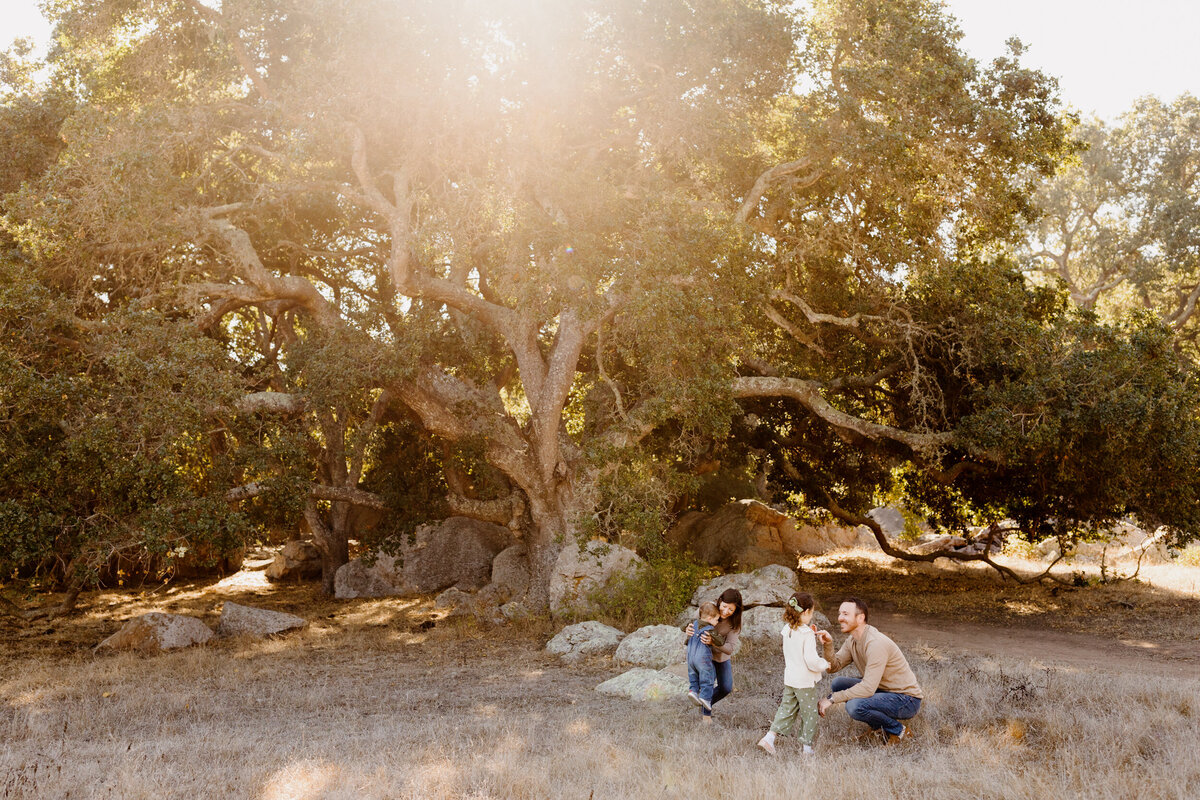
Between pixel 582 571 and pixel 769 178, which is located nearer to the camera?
pixel 582 571

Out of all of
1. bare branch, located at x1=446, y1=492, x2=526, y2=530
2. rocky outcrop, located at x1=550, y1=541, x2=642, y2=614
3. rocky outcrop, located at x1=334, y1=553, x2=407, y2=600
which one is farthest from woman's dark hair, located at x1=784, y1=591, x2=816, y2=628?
rocky outcrop, located at x1=334, y1=553, x2=407, y2=600

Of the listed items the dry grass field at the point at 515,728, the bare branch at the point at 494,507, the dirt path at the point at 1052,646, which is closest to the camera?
the dry grass field at the point at 515,728

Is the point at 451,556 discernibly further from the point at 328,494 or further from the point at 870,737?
the point at 870,737

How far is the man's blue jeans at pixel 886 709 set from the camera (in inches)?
259

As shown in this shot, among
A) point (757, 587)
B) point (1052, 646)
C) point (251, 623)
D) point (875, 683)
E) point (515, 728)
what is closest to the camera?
point (875, 683)

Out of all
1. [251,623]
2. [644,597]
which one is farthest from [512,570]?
[251,623]

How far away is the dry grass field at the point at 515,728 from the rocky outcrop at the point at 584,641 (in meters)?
0.40

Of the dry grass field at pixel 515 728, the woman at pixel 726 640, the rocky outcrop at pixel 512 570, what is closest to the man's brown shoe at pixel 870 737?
the dry grass field at pixel 515 728

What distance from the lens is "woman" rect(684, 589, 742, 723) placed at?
7734 mm

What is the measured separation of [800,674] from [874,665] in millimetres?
569

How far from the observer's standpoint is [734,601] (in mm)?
7746

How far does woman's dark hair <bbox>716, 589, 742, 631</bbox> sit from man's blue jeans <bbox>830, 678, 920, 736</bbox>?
137 centimetres

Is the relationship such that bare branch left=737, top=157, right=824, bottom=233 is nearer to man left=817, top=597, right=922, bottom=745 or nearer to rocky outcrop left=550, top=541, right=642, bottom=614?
rocky outcrop left=550, top=541, right=642, bottom=614

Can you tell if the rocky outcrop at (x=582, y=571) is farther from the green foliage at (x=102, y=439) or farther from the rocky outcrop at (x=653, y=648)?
the green foliage at (x=102, y=439)
